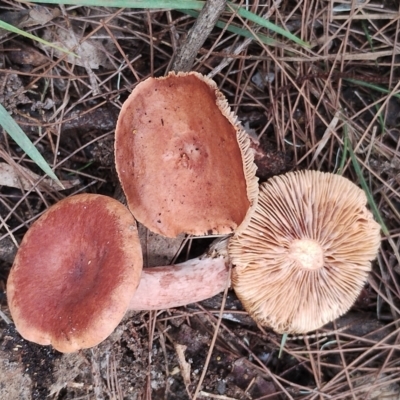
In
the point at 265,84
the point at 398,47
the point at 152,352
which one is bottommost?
the point at 152,352

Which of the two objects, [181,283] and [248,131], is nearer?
[181,283]

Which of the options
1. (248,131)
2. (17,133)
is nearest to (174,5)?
(248,131)

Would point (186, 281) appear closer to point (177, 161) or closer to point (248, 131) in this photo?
point (177, 161)

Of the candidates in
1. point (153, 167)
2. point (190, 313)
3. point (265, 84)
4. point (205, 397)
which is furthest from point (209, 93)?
point (205, 397)

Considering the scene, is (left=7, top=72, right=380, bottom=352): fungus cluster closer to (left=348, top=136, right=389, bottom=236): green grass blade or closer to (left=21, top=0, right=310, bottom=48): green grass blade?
(left=348, top=136, right=389, bottom=236): green grass blade

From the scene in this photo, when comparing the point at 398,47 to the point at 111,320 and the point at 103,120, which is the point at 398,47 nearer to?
the point at 103,120

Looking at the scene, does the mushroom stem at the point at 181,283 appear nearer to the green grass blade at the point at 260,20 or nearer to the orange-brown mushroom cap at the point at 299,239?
the orange-brown mushroom cap at the point at 299,239
